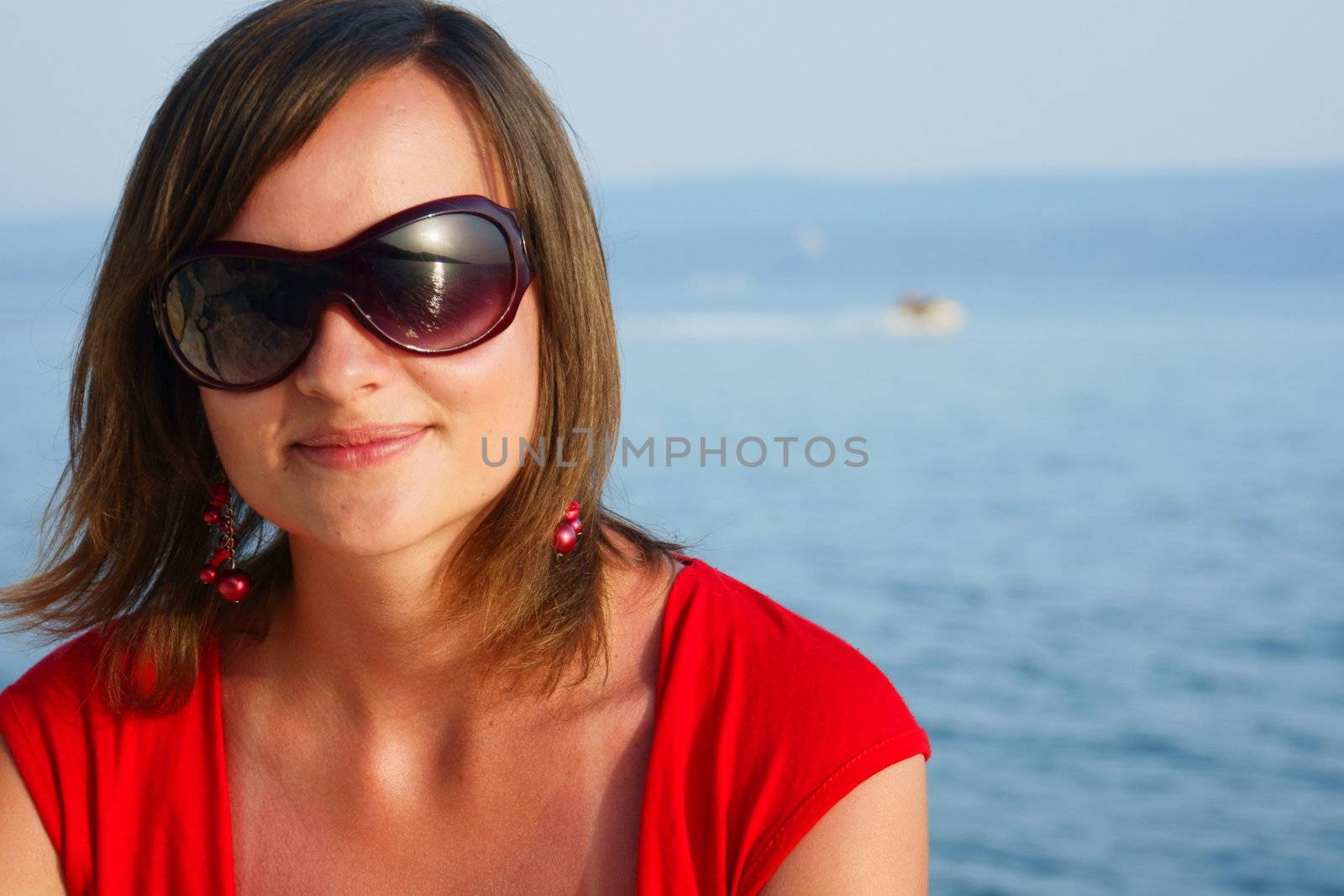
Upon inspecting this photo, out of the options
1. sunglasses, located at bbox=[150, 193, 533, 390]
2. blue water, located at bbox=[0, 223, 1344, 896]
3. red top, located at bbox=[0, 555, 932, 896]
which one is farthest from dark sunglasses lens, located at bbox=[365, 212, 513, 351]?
blue water, located at bbox=[0, 223, 1344, 896]

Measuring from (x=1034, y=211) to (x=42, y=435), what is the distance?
51614 mm

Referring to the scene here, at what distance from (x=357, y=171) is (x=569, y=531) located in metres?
0.61

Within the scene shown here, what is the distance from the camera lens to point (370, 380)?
68.4 inches

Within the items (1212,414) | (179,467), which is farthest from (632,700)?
(1212,414)

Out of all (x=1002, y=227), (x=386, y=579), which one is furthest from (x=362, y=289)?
(x=1002, y=227)

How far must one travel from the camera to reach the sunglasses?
5.58 ft

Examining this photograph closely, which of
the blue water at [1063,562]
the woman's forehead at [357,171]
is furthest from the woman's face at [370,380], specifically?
the blue water at [1063,562]

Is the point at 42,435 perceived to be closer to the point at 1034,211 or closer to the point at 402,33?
the point at 402,33

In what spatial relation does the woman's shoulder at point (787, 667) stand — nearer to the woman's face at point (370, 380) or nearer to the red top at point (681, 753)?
the red top at point (681, 753)

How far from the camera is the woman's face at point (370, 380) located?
1.69m

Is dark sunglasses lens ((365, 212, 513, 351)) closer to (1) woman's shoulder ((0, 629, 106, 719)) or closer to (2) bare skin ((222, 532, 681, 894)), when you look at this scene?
(2) bare skin ((222, 532, 681, 894))

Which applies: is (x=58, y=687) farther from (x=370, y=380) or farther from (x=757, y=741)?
(x=757, y=741)

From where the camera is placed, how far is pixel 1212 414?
14062 mm

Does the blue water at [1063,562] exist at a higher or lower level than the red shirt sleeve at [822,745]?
lower
